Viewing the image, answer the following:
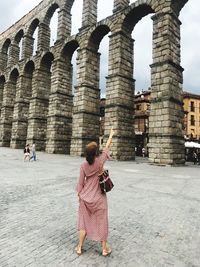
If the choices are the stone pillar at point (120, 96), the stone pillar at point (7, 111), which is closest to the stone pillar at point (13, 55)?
the stone pillar at point (7, 111)

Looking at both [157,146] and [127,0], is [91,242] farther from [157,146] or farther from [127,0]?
[127,0]

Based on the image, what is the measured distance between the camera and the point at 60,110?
83.5 ft

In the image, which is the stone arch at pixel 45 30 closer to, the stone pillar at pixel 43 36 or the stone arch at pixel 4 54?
the stone pillar at pixel 43 36

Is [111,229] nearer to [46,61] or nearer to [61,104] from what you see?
[61,104]

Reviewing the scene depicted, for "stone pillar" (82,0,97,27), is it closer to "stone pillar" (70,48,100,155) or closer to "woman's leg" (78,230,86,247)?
"stone pillar" (70,48,100,155)

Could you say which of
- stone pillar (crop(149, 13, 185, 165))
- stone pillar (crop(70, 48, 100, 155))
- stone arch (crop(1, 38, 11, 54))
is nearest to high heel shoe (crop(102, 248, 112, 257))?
stone pillar (crop(149, 13, 185, 165))

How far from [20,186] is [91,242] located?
4409mm

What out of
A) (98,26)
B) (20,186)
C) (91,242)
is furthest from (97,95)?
(91,242)

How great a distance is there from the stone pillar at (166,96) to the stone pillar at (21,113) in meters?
19.1

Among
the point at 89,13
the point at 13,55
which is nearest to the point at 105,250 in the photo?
the point at 89,13

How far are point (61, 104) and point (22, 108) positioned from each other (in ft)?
27.5

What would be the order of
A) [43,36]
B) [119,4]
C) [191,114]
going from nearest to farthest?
[119,4]
[43,36]
[191,114]

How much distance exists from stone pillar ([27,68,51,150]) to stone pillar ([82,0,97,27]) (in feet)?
26.2

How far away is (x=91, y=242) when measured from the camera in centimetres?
379
